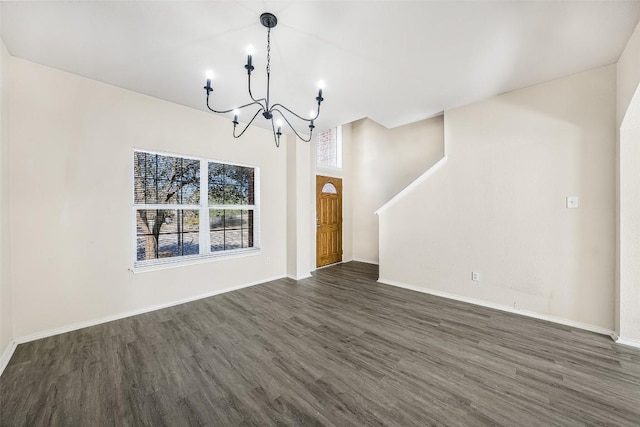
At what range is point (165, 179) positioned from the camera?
11.1 feet

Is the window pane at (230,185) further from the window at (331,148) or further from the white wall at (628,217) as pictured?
the white wall at (628,217)

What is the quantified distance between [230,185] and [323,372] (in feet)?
10.3

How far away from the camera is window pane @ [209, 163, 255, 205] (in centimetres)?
385

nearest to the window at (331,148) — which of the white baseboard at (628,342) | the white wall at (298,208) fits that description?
the white wall at (298,208)

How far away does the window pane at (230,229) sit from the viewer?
3.90 m

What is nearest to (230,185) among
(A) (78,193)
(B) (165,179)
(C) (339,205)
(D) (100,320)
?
(B) (165,179)

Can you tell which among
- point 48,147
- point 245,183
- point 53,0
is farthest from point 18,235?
point 245,183

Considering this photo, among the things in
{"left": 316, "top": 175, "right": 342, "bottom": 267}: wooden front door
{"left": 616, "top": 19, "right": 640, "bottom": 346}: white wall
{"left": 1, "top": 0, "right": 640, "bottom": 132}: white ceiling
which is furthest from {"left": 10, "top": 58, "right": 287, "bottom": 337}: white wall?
{"left": 616, "top": 19, "right": 640, "bottom": 346}: white wall

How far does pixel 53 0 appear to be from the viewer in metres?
1.71

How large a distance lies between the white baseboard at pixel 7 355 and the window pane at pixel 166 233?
3.98 ft

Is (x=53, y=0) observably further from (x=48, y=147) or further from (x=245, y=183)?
(x=245, y=183)

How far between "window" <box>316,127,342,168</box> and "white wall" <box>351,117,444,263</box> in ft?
1.62

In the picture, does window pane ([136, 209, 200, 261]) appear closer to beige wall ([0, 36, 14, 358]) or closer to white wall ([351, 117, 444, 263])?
beige wall ([0, 36, 14, 358])

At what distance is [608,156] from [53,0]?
5.14 m
